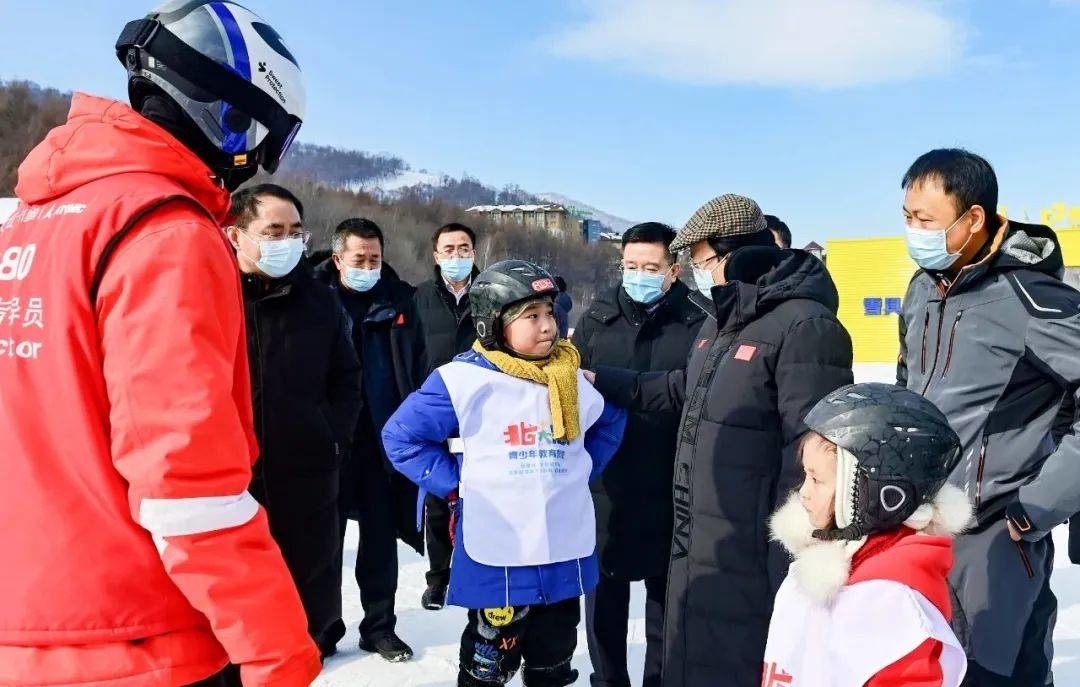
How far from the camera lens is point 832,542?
1694 mm

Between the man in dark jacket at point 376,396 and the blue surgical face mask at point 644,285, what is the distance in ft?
5.03

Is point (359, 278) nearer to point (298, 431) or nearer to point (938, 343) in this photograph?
point (298, 431)

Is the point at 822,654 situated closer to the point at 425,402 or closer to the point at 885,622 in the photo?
the point at 885,622

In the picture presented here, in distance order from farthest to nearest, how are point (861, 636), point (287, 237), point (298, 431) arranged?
point (287, 237) → point (298, 431) → point (861, 636)

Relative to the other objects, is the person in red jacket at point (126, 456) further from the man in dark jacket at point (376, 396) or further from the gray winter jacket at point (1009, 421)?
the man in dark jacket at point (376, 396)

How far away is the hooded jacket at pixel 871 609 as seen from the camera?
152 cm

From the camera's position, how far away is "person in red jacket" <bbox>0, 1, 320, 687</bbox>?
1260 mm

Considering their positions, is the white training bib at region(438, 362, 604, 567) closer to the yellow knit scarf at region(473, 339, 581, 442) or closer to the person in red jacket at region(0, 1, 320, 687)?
the yellow knit scarf at region(473, 339, 581, 442)

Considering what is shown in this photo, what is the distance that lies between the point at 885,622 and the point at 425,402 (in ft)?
5.77

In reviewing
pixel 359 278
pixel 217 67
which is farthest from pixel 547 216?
pixel 217 67

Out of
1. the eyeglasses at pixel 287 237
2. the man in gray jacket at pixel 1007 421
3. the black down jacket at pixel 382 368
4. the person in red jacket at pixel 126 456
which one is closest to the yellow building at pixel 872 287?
the black down jacket at pixel 382 368

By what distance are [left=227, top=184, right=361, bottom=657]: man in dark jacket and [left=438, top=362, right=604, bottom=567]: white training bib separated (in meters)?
0.70

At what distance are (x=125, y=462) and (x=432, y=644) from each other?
3278 mm

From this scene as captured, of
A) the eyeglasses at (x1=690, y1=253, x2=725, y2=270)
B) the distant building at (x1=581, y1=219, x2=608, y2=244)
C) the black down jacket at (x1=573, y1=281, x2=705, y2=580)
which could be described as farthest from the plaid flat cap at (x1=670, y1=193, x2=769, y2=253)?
the distant building at (x1=581, y1=219, x2=608, y2=244)
